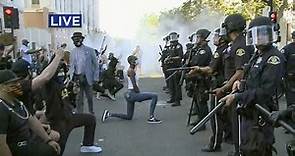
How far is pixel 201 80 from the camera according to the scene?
10406mm

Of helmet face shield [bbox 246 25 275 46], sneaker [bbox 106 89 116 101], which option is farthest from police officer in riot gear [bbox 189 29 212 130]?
sneaker [bbox 106 89 116 101]

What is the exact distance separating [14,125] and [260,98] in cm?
226

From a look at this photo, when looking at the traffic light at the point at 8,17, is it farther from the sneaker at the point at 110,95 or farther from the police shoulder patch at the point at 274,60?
the police shoulder patch at the point at 274,60

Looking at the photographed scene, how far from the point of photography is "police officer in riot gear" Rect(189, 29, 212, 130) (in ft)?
33.3

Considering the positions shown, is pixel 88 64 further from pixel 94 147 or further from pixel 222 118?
pixel 222 118

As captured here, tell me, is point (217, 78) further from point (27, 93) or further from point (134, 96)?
point (134, 96)

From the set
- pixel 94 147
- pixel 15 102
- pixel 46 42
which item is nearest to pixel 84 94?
pixel 94 147

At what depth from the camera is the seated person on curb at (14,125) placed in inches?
191

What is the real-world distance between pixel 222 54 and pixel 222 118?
1.07 metres

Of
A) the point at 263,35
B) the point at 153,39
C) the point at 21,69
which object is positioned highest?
the point at 263,35

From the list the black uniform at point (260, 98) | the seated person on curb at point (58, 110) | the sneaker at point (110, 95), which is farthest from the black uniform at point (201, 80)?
the sneaker at point (110, 95)

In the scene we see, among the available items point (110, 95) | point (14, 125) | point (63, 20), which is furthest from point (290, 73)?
point (110, 95)

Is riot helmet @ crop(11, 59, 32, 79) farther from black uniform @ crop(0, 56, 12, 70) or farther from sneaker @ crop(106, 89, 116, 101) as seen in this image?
sneaker @ crop(106, 89, 116, 101)

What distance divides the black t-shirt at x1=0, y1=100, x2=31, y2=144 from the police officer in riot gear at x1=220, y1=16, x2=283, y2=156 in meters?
1.89
